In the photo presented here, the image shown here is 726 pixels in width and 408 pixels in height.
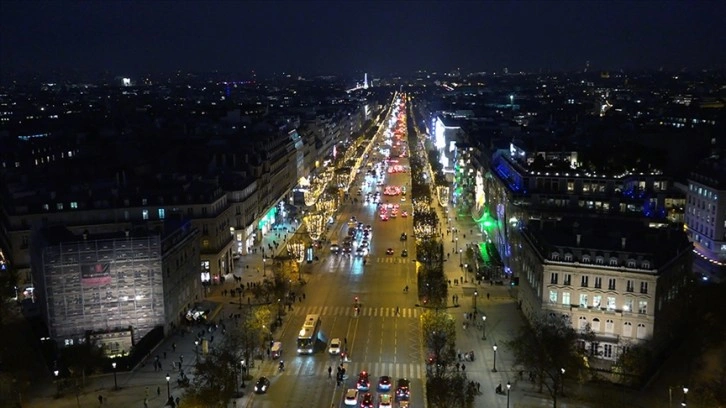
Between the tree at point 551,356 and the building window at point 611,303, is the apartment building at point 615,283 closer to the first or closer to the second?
the building window at point 611,303

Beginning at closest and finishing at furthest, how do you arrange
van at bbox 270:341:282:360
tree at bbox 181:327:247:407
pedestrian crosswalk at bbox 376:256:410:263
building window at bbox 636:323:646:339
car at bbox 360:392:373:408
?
tree at bbox 181:327:247:407 → car at bbox 360:392:373:408 → building window at bbox 636:323:646:339 → van at bbox 270:341:282:360 → pedestrian crosswalk at bbox 376:256:410:263

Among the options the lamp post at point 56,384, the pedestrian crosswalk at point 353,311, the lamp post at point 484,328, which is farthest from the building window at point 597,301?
the lamp post at point 56,384

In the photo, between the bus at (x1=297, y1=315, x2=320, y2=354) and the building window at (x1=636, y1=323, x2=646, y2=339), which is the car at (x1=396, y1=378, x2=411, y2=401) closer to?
the bus at (x1=297, y1=315, x2=320, y2=354)

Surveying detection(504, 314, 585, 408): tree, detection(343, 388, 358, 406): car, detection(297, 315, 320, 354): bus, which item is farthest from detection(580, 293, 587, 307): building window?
detection(297, 315, 320, 354): bus

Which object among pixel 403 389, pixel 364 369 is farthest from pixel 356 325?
pixel 403 389

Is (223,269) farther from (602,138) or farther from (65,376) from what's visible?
Answer: (602,138)

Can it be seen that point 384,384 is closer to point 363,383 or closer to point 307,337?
point 363,383
